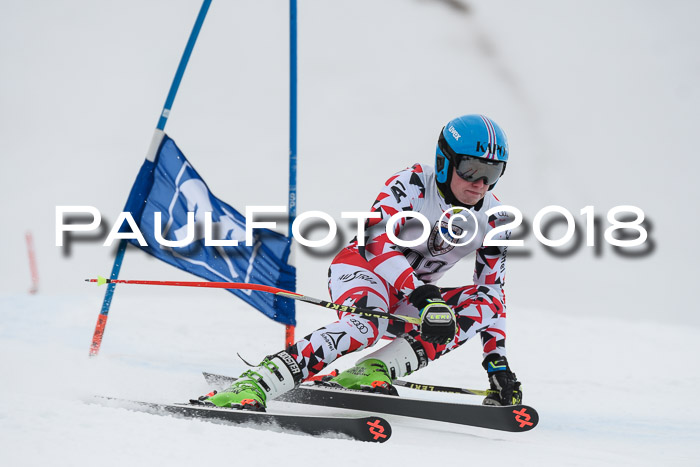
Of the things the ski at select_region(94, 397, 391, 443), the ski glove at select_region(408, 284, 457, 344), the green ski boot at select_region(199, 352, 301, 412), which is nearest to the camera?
the ski at select_region(94, 397, 391, 443)

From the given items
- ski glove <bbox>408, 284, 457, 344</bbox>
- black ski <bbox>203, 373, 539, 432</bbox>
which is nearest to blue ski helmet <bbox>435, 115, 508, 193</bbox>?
ski glove <bbox>408, 284, 457, 344</bbox>

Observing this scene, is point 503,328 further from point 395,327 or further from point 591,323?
point 591,323

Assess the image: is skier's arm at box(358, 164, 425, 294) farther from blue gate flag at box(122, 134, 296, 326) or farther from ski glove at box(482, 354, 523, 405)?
blue gate flag at box(122, 134, 296, 326)

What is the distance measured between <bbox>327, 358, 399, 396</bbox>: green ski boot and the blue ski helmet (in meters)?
1.04

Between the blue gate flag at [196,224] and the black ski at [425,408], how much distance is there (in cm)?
185

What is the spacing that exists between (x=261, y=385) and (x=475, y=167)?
1.49m

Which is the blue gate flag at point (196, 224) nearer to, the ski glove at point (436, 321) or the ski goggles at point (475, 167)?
the ski goggles at point (475, 167)

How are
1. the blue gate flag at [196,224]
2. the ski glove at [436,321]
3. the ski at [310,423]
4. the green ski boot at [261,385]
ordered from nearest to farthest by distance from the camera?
the ski at [310,423] < the green ski boot at [261,385] < the ski glove at [436,321] < the blue gate flag at [196,224]

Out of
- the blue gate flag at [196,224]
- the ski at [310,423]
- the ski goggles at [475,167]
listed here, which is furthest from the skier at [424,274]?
the blue gate flag at [196,224]

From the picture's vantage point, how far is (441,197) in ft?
12.6

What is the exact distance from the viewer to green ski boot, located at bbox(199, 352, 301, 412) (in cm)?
311

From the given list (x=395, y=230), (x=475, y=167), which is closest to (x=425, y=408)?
(x=395, y=230)

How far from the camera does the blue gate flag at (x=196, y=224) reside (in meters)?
5.64

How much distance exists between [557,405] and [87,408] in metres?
3.57
